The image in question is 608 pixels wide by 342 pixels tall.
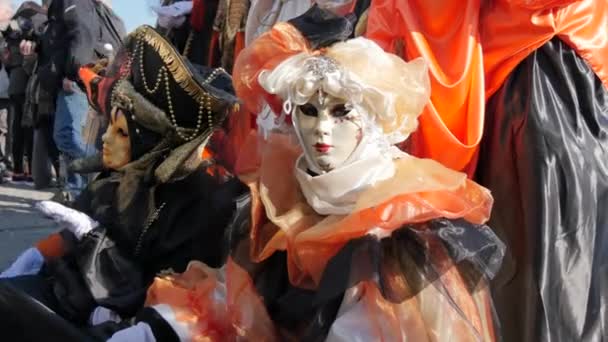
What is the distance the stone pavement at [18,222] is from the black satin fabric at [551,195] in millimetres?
1918

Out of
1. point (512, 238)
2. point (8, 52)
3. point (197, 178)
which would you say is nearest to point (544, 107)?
point (512, 238)

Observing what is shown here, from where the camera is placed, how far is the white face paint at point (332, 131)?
138cm

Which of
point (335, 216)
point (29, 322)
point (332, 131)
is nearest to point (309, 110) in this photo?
point (332, 131)

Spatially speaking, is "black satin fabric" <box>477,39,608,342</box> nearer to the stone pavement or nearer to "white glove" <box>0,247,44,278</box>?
"white glove" <box>0,247,44,278</box>

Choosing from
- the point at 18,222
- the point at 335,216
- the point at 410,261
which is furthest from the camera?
the point at 18,222

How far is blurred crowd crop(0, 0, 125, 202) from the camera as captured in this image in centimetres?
430

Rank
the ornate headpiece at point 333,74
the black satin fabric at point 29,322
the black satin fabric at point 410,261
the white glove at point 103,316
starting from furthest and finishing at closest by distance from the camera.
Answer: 1. the white glove at point 103,316
2. the black satin fabric at point 29,322
3. the ornate headpiece at point 333,74
4. the black satin fabric at point 410,261

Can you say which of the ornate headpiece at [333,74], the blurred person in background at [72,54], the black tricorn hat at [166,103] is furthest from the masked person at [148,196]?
the blurred person in background at [72,54]

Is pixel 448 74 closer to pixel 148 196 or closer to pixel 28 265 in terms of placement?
pixel 148 196

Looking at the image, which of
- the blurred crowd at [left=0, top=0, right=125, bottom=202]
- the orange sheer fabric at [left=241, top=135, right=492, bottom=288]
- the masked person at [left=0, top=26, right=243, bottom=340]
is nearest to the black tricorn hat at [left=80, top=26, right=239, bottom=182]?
the masked person at [left=0, top=26, right=243, bottom=340]

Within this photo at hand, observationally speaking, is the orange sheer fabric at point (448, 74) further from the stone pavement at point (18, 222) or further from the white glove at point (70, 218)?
the stone pavement at point (18, 222)

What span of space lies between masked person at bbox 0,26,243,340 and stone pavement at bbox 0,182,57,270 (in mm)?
1225

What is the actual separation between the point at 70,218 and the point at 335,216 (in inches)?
28.7

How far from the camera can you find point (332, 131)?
4.53 feet
